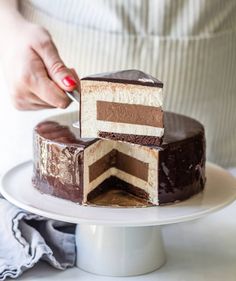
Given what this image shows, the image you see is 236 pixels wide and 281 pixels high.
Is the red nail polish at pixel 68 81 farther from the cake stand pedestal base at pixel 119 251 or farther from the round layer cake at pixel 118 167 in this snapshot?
the cake stand pedestal base at pixel 119 251

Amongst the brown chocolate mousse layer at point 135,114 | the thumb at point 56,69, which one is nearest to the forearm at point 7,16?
the thumb at point 56,69

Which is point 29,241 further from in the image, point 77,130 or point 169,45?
point 169,45

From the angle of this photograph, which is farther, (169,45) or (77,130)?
(169,45)

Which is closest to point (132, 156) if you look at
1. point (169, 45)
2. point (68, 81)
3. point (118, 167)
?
point (118, 167)

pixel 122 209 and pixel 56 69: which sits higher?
pixel 56 69

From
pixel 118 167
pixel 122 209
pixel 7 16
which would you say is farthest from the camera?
pixel 7 16

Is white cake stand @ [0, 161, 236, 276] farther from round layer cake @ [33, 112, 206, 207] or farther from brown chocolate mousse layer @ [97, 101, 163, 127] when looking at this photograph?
brown chocolate mousse layer @ [97, 101, 163, 127]

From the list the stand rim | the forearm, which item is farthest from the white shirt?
the stand rim
